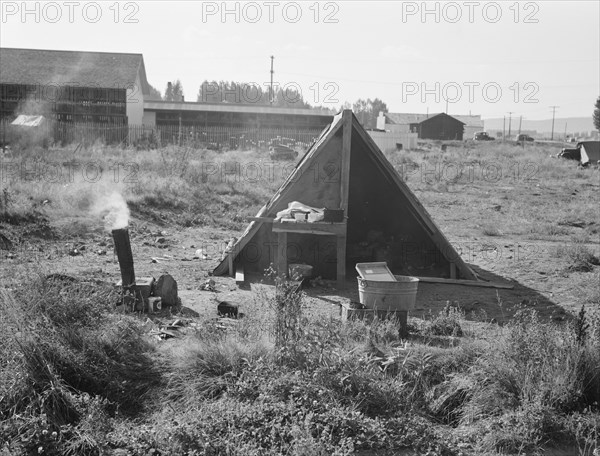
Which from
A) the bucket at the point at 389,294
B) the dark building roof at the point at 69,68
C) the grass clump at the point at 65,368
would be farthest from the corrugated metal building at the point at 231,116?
the grass clump at the point at 65,368

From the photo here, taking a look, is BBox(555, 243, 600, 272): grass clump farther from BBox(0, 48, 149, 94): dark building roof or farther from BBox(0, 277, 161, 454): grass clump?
BBox(0, 48, 149, 94): dark building roof

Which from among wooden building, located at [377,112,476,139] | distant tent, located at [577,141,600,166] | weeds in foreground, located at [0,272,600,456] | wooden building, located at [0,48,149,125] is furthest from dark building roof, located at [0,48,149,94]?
wooden building, located at [377,112,476,139]

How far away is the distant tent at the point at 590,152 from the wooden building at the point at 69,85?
25.2 meters

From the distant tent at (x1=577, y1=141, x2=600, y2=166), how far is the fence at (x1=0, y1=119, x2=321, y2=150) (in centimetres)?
1514

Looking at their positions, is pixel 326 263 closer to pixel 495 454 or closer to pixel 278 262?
pixel 278 262

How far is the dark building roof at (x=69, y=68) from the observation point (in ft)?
117

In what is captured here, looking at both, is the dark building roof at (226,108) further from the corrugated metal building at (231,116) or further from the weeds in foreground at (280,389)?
the weeds in foreground at (280,389)

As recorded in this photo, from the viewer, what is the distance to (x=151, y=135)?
33.1 meters

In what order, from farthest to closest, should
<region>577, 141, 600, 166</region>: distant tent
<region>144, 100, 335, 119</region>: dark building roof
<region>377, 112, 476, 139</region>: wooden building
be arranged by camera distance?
<region>377, 112, 476, 139</region>: wooden building → <region>144, 100, 335, 119</region>: dark building roof → <region>577, 141, 600, 166</region>: distant tent

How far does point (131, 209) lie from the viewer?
14.2 metres

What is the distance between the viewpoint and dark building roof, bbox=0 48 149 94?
117 feet

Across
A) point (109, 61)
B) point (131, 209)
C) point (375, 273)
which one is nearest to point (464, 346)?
point (375, 273)

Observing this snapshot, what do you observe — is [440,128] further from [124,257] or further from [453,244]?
[124,257]

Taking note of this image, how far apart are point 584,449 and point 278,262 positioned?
5.15 metres
